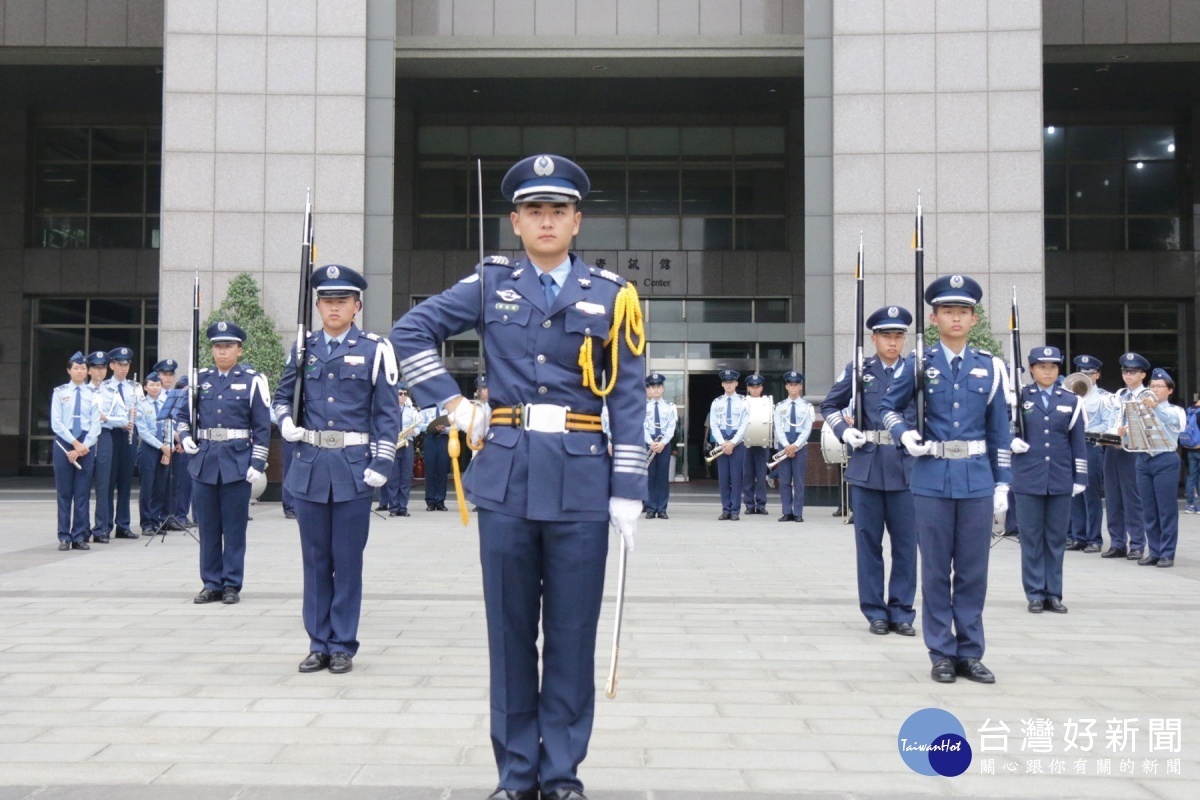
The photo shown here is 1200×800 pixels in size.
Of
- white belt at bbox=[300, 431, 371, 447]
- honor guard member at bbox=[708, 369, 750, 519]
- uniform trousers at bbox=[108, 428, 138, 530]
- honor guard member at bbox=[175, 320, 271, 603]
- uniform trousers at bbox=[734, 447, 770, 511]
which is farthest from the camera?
uniform trousers at bbox=[734, 447, 770, 511]

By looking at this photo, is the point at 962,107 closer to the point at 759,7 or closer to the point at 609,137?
the point at 759,7

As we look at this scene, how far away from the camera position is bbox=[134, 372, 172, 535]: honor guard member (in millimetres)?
15047

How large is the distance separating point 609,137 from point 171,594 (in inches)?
791

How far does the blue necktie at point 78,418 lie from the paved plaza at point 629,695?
298cm

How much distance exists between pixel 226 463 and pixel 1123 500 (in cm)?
960

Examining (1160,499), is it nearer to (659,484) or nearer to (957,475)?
(957,475)

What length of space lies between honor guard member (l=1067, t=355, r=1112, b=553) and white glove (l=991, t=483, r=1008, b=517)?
7536 mm

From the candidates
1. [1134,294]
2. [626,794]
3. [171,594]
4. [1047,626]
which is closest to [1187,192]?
[1134,294]

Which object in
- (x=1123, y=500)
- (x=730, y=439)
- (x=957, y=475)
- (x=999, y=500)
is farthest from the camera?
(x=730, y=439)

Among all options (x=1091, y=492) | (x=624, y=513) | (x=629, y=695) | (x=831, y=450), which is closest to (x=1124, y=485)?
(x=1091, y=492)

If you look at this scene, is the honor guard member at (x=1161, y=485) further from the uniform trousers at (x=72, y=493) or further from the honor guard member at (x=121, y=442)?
the honor guard member at (x=121, y=442)

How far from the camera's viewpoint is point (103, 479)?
45.1 ft

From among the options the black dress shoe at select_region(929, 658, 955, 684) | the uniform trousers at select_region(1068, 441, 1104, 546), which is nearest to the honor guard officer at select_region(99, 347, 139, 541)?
the black dress shoe at select_region(929, 658, 955, 684)

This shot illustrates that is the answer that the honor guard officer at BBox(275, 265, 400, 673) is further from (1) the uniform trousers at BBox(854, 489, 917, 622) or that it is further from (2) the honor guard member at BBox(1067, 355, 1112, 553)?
(2) the honor guard member at BBox(1067, 355, 1112, 553)
